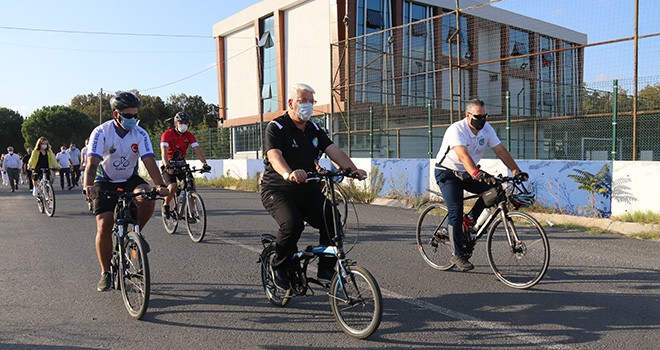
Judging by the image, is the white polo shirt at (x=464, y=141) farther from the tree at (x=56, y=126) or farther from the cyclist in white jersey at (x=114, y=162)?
the tree at (x=56, y=126)

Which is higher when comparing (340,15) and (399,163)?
(340,15)

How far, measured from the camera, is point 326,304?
4.68 metres

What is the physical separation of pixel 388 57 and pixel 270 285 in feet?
78.5

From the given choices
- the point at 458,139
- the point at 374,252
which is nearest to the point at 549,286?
the point at 458,139

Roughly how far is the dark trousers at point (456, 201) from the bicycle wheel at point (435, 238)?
0.56 feet

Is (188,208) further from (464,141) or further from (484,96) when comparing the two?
(484,96)

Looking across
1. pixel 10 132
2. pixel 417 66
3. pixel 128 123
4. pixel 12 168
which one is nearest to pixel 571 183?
pixel 128 123

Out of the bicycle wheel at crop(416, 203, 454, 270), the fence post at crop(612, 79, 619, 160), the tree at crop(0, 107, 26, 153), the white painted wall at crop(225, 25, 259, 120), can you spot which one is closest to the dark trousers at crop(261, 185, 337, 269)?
the bicycle wheel at crop(416, 203, 454, 270)

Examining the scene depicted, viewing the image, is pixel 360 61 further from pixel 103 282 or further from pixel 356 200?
pixel 103 282

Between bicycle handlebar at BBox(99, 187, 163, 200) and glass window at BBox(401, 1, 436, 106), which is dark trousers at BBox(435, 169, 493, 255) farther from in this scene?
glass window at BBox(401, 1, 436, 106)

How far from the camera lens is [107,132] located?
4910 mm

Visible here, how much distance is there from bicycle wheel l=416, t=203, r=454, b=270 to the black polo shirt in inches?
80.6

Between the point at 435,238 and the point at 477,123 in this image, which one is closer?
the point at 477,123

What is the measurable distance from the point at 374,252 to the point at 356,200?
678 cm
